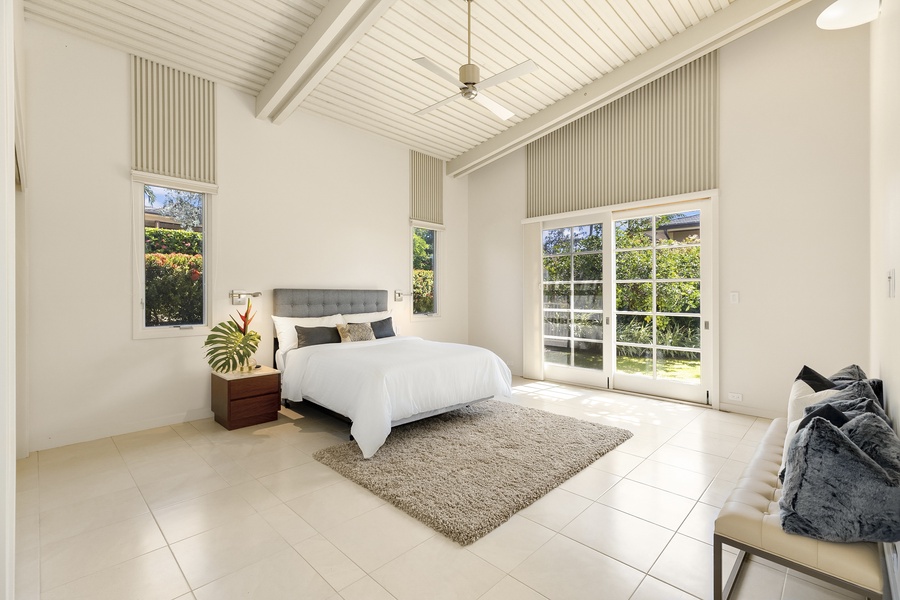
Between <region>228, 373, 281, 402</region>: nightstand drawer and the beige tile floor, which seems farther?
<region>228, 373, 281, 402</region>: nightstand drawer

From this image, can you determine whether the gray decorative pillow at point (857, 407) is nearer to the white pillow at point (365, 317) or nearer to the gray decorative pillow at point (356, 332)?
the gray decorative pillow at point (356, 332)

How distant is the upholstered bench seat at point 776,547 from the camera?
1480 millimetres

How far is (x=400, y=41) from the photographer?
13.4ft

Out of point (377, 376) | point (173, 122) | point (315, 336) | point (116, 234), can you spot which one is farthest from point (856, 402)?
point (173, 122)

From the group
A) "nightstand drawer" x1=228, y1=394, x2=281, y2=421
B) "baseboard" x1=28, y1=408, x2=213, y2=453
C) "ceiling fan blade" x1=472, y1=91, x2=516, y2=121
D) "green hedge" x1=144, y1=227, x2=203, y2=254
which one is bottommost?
"baseboard" x1=28, y1=408, x2=213, y2=453

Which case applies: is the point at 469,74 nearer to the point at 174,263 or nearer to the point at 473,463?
the point at 473,463

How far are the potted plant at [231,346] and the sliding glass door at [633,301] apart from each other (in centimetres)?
390

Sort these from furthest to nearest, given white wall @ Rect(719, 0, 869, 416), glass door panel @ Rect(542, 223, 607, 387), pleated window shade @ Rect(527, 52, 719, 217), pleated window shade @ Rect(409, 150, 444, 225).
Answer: pleated window shade @ Rect(409, 150, 444, 225) → glass door panel @ Rect(542, 223, 607, 387) → pleated window shade @ Rect(527, 52, 719, 217) → white wall @ Rect(719, 0, 869, 416)

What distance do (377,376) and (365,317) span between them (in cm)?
208

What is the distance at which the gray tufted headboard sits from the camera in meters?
4.84

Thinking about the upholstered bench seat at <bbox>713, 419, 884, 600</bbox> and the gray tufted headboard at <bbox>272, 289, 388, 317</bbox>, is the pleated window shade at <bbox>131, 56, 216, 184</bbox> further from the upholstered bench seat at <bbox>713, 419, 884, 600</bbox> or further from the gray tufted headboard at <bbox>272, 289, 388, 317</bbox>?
the upholstered bench seat at <bbox>713, 419, 884, 600</bbox>

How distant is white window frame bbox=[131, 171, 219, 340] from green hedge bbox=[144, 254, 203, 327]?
8cm

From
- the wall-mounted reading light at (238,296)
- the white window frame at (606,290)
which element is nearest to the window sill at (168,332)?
the wall-mounted reading light at (238,296)

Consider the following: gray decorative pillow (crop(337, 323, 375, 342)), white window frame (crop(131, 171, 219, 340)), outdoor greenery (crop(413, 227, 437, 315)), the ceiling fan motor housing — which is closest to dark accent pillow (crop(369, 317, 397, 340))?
gray decorative pillow (crop(337, 323, 375, 342))
